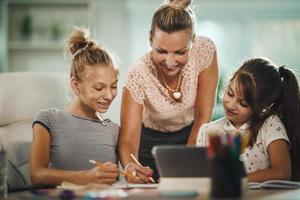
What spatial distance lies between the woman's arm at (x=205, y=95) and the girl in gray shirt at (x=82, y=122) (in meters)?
0.38

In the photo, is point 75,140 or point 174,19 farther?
point 174,19

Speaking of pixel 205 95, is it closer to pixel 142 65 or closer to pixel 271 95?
pixel 142 65

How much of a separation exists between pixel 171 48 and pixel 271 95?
15.0 inches

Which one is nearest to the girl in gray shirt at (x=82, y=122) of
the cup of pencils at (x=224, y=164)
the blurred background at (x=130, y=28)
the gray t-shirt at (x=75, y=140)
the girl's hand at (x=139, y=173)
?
the gray t-shirt at (x=75, y=140)

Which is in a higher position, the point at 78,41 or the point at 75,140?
the point at 78,41

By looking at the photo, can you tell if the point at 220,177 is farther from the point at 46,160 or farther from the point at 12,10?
the point at 12,10

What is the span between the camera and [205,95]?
93.2 inches

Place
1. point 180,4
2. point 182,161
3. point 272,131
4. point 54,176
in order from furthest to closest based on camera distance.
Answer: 1. point 180,4
2. point 272,131
3. point 54,176
4. point 182,161

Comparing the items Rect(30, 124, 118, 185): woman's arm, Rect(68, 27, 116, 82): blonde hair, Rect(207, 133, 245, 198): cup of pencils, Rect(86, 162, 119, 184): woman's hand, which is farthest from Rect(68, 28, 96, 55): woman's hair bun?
Rect(207, 133, 245, 198): cup of pencils

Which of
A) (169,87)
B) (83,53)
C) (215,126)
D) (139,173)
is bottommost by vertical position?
(139,173)

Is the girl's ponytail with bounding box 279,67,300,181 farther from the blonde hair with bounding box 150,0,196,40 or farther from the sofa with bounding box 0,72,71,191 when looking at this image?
the sofa with bounding box 0,72,71,191

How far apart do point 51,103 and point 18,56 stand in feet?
10.8

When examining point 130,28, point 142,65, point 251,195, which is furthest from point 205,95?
point 130,28

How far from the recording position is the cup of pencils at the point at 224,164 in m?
1.27
